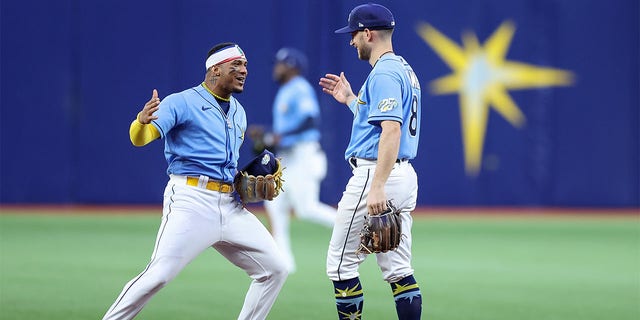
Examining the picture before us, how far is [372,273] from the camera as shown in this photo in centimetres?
1007

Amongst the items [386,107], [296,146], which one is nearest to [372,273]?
[296,146]

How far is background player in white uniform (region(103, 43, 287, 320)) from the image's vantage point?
564 cm

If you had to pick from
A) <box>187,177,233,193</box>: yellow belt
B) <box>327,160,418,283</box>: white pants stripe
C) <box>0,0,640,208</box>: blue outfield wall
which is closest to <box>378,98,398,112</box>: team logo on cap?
<box>327,160,418,283</box>: white pants stripe

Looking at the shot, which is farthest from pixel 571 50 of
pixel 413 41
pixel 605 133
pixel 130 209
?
pixel 130 209

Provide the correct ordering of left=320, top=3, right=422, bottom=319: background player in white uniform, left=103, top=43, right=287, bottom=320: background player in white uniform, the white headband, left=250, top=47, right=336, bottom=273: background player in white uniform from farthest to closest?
left=250, top=47, right=336, bottom=273: background player in white uniform
the white headband
left=320, top=3, right=422, bottom=319: background player in white uniform
left=103, top=43, right=287, bottom=320: background player in white uniform

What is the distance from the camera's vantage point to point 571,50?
1734 centimetres

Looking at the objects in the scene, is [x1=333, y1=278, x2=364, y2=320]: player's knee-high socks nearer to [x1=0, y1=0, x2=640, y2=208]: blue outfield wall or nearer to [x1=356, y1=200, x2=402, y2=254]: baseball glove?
[x1=356, y1=200, x2=402, y2=254]: baseball glove

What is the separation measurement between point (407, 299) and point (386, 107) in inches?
48.1

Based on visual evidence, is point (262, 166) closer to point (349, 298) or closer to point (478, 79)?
point (349, 298)

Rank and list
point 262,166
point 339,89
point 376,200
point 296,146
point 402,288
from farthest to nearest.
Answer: point 296,146, point 339,89, point 262,166, point 402,288, point 376,200

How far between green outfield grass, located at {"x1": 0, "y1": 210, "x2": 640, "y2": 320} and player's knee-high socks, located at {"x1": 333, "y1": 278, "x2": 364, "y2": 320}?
1.30 m

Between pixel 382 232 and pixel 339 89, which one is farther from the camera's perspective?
pixel 339 89

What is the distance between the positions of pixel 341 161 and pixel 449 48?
2.81 m

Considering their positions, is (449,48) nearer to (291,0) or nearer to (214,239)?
(291,0)
